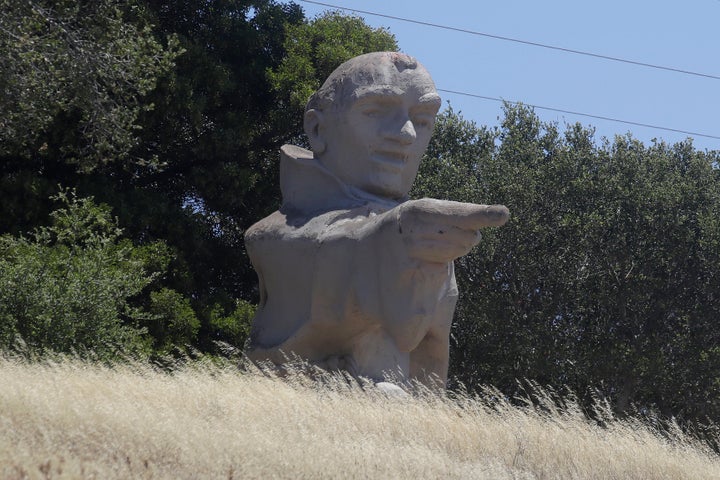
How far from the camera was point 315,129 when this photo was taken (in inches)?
568

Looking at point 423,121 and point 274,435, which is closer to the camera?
point 274,435

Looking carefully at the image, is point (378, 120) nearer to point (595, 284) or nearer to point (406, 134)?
point (406, 134)

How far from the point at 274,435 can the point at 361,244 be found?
2932 mm

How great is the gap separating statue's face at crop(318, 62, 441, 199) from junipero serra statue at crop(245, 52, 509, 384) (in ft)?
0.04

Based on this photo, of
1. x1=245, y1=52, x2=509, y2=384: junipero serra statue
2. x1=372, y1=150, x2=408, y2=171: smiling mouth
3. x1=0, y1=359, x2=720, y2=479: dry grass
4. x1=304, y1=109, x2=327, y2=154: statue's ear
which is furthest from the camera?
x1=304, y1=109, x2=327, y2=154: statue's ear

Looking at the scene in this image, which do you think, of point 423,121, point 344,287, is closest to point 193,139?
point 423,121

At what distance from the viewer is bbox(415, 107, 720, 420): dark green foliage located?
22.9 meters

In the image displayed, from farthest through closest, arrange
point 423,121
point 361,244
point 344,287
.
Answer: point 423,121 < point 344,287 < point 361,244

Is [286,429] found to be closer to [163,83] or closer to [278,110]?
[163,83]

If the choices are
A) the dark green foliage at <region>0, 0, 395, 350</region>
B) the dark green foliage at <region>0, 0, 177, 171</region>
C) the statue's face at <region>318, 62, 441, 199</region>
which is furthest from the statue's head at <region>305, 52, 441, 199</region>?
the dark green foliage at <region>0, 0, 395, 350</region>

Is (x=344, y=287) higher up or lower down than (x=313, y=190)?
lower down

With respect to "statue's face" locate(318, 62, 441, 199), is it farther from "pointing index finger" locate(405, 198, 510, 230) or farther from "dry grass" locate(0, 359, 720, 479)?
"dry grass" locate(0, 359, 720, 479)

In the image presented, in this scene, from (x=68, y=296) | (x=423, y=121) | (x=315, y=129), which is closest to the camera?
(x=423, y=121)

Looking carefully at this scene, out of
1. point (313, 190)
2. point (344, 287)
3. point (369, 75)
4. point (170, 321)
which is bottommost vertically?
point (170, 321)
